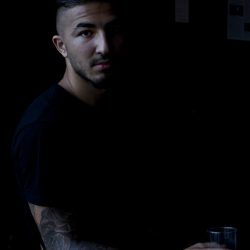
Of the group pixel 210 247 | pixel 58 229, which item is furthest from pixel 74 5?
pixel 210 247

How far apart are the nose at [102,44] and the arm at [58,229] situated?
56cm

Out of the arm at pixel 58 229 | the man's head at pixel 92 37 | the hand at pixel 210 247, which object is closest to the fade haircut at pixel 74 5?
the man's head at pixel 92 37

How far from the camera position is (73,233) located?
5.38 ft

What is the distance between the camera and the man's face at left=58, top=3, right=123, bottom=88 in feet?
6.00

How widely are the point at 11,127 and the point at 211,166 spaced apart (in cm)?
108

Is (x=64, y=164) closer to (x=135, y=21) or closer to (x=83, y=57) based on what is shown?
(x=83, y=57)

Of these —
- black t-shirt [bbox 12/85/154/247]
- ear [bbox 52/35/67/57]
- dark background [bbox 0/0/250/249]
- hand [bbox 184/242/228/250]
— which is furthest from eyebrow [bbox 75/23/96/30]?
hand [bbox 184/242/228/250]

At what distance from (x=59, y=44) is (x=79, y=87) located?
189 mm

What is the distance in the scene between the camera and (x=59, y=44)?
1.93 metres

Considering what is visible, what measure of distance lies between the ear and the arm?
58cm

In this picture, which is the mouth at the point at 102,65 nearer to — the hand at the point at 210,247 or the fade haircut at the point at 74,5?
the fade haircut at the point at 74,5

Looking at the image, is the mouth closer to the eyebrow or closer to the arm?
the eyebrow

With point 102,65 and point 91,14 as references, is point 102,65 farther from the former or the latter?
point 91,14

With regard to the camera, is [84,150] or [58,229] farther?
[84,150]
